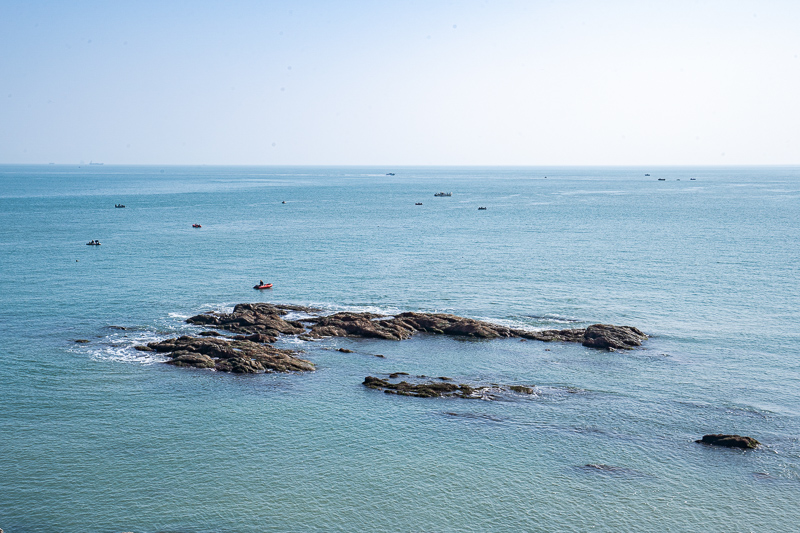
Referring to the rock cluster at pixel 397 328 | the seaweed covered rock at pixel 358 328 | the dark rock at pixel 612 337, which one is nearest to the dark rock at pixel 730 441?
the dark rock at pixel 612 337

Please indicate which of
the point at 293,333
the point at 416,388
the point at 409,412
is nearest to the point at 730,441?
the point at 409,412

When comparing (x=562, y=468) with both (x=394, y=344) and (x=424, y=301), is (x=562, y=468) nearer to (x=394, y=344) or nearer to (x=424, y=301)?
(x=394, y=344)

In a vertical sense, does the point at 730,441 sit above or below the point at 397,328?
below

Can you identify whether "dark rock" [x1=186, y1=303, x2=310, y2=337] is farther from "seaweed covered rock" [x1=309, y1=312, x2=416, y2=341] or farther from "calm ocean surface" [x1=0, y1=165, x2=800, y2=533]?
"calm ocean surface" [x1=0, y1=165, x2=800, y2=533]

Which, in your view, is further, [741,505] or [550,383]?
[550,383]

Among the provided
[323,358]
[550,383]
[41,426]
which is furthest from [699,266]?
[41,426]

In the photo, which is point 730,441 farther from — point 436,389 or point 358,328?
point 358,328
